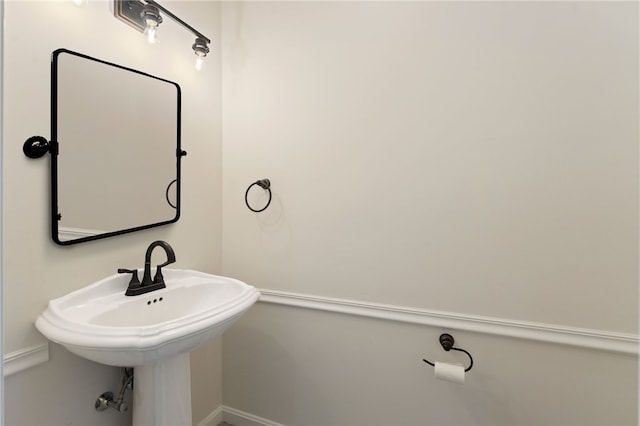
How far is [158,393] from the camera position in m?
1.24

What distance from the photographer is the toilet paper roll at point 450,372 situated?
135cm

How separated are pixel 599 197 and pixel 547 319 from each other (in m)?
0.51

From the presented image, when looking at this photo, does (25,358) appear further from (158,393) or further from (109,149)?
(109,149)

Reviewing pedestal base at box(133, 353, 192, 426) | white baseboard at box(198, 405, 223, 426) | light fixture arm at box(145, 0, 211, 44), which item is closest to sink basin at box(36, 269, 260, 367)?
pedestal base at box(133, 353, 192, 426)

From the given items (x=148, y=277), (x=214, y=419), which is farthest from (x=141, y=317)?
(x=214, y=419)

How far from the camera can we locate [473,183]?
1417 mm

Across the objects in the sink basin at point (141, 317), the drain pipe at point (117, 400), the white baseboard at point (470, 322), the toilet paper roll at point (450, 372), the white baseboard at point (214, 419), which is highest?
the sink basin at point (141, 317)

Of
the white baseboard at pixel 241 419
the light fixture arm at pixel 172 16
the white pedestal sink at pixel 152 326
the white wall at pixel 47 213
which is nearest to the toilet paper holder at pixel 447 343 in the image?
the white pedestal sink at pixel 152 326

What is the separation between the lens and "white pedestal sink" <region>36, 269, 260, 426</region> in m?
0.97

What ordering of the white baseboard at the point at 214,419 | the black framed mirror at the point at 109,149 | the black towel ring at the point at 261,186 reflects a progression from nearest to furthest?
1. the black framed mirror at the point at 109,149
2. the black towel ring at the point at 261,186
3. the white baseboard at the point at 214,419

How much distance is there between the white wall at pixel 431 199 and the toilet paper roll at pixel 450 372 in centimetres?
12

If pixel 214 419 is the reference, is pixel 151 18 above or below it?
above

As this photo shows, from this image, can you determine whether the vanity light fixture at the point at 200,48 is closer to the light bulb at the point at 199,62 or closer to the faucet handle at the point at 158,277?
the light bulb at the point at 199,62

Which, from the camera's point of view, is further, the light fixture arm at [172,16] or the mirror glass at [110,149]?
the light fixture arm at [172,16]
